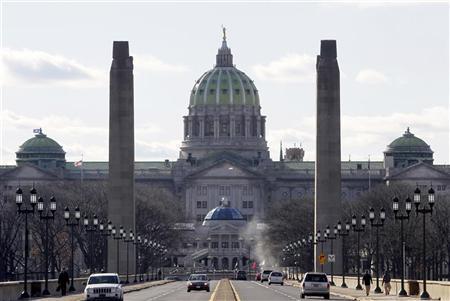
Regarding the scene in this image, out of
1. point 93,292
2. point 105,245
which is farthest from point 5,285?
point 105,245

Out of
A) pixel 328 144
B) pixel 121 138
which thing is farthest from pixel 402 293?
pixel 121 138

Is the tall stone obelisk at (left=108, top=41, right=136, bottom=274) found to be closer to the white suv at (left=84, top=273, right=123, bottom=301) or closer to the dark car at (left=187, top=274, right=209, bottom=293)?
the dark car at (left=187, top=274, right=209, bottom=293)

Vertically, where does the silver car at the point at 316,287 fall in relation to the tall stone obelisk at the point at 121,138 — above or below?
below

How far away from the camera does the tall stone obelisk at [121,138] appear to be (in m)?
184

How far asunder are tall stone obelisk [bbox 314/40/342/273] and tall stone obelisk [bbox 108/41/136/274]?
1862 centimetres

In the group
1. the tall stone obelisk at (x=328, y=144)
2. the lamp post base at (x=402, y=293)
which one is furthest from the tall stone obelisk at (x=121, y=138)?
the lamp post base at (x=402, y=293)

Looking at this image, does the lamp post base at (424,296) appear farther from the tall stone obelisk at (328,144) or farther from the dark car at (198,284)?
the tall stone obelisk at (328,144)

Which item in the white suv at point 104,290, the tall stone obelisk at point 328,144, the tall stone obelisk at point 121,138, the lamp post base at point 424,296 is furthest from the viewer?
the tall stone obelisk at point 121,138

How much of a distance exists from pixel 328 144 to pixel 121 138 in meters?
20.6

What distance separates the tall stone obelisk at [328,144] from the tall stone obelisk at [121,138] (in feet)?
61.1

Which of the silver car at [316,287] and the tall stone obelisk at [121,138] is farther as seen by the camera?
the tall stone obelisk at [121,138]

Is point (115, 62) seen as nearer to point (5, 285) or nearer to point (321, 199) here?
point (321, 199)

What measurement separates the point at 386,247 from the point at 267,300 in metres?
85.1

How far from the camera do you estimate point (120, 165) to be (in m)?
186
